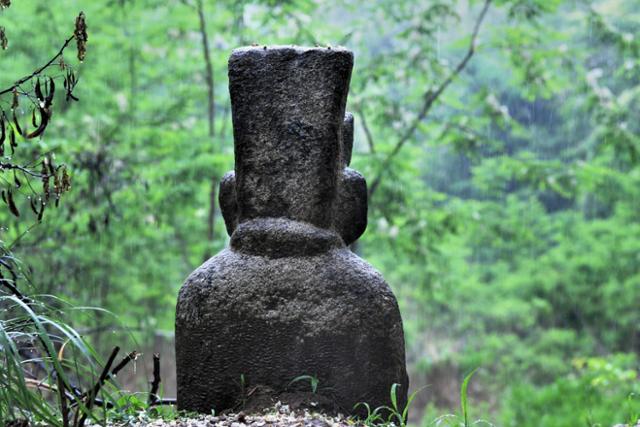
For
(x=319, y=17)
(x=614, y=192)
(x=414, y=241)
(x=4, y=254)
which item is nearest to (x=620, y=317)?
(x=614, y=192)

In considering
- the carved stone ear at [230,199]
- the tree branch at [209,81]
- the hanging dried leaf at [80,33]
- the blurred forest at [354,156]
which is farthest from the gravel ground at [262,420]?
the tree branch at [209,81]

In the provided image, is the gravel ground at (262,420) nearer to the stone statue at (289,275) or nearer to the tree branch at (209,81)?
the stone statue at (289,275)

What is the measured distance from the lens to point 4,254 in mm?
2924

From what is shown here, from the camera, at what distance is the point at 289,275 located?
→ 128 inches

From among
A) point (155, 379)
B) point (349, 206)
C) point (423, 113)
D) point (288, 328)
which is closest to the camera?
point (288, 328)

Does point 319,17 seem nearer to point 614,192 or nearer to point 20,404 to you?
point 614,192

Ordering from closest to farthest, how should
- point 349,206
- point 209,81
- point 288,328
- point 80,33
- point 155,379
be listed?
point 80,33
point 288,328
point 155,379
point 349,206
point 209,81

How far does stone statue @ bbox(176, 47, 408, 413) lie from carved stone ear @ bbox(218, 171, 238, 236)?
0.10m

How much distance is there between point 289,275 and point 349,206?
18.1 inches

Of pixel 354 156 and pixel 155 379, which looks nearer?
pixel 155 379

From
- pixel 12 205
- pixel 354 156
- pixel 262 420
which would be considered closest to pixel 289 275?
pixel 262 420

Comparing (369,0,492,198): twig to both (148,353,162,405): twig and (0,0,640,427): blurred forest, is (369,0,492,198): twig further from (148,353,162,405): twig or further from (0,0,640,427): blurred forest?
(148,353,162,405): twig

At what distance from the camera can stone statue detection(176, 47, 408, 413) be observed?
3.21 meters

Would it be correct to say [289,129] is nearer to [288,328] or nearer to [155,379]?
[288,328]
